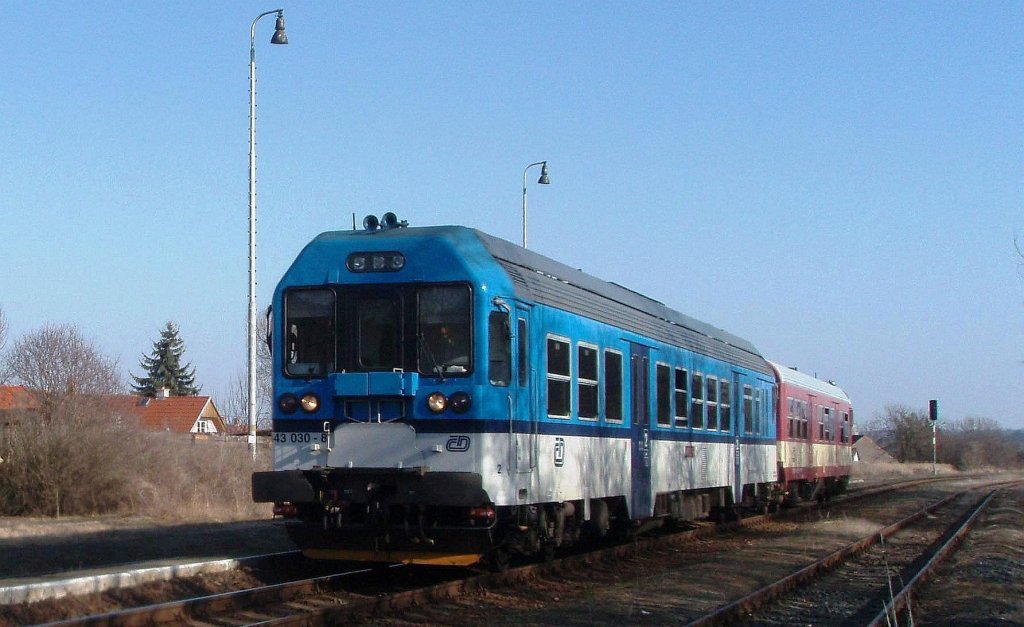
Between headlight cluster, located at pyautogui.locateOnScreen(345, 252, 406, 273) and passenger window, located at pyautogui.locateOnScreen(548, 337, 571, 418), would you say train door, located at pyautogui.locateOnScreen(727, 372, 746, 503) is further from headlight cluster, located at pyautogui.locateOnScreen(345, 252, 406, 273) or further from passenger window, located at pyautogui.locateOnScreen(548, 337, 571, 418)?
headlight cluster, located at pyautogui.locateOnScreen(345, 252, 406, 273)

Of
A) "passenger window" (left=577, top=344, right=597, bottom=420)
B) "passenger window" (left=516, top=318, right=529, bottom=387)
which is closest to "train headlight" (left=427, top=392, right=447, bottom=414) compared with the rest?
"passenger window" (left=516, top=318, right=529, bottom=387)

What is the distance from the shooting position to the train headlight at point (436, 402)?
1123cm

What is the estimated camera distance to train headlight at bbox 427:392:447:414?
11227 millimetres

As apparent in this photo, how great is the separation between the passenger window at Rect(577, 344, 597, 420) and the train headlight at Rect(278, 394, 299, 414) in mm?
3293

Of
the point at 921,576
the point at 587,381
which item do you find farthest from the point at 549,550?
the point at 921,576

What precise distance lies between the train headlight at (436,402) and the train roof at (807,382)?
52.9 feet

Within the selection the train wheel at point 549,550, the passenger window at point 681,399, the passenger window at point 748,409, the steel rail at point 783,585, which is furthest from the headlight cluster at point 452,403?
the passenger window at point 748,409

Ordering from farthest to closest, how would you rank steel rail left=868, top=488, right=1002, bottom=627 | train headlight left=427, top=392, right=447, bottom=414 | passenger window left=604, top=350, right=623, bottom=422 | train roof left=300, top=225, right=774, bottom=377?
passenger window left=604, top=350, right=623, bottom=422 → train roof left=300, top=225, right=774, bottom=377 → train headlight left=427, top=392, right=447, bottom=414 → steel rail left=868, top=488, right=1002, bottom=627

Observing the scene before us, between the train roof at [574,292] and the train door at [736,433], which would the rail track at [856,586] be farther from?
the train roof at [574,292]

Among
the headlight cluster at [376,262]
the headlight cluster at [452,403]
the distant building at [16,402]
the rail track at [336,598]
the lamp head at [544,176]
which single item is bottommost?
the rail track at [336,598]

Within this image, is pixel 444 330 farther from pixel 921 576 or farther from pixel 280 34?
pixel 280 34

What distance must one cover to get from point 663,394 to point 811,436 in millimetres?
13568

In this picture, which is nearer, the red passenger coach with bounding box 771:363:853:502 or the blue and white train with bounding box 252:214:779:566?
the blue and white train with bounding box 252:214:779:566

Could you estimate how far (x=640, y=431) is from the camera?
15.7 meters
